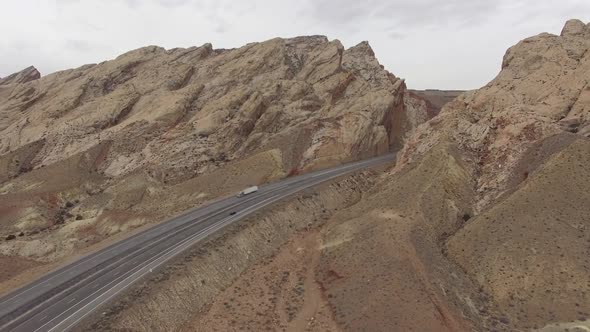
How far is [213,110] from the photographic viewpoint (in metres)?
77.5

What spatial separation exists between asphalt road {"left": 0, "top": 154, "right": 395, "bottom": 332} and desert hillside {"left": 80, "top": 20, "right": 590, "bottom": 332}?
280 cm

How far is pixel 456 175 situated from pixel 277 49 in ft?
178

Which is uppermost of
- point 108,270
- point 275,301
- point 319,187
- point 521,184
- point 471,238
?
point 319,187

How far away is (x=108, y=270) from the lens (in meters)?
39.1

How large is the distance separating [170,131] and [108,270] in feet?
128

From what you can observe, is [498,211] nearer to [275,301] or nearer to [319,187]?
[275,301]

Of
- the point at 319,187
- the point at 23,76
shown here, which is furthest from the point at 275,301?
the point at 23,76

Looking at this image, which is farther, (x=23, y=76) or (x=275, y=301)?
(x=23, y=76)

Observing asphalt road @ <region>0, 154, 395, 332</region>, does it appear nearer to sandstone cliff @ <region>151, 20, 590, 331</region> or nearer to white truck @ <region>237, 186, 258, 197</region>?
white truck @ <region>237, 186, 258, 197</region>

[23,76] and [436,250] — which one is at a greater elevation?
[23,76]

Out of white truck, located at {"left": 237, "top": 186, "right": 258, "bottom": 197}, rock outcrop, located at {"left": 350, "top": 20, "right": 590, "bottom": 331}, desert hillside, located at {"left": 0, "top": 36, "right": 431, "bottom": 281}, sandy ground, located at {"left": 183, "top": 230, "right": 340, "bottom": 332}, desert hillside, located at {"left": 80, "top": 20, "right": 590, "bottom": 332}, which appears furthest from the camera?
desert hillside, located at {"left": 0, "top": 36, "right": 431, "bottom": 281}

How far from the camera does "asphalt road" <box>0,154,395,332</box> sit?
3212cm

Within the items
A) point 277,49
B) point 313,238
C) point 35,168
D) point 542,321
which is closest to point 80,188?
point 35,168

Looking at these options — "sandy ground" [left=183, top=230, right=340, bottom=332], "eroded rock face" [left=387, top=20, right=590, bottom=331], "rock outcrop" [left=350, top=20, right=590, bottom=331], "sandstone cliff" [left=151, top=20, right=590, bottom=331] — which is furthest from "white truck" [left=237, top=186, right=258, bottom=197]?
"eroded rock face" [left=387, top=20, right=590, bottom=331]
